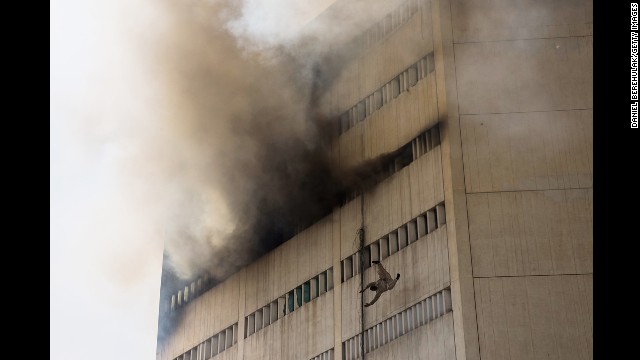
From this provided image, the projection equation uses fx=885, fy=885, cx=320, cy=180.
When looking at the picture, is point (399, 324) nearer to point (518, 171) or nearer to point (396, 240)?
point (396, 240)

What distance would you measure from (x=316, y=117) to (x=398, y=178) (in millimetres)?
3482

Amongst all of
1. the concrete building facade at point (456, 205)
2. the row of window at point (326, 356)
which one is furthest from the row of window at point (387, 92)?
the row of window at point (326, 356)

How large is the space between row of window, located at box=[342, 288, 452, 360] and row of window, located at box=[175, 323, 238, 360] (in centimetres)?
412

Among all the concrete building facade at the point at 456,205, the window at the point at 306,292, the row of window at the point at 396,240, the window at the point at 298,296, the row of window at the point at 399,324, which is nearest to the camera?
the concrete building facade at the point at 456,205

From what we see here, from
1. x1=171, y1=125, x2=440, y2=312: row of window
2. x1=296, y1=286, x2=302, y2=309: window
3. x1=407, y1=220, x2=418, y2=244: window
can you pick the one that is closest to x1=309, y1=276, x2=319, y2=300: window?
x1=296, y1=286, x2=302, y2=309: window

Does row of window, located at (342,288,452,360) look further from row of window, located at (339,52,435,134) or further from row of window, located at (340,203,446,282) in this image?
row of window, located at (339,52,435,134)

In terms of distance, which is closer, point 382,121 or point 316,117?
point 382,121

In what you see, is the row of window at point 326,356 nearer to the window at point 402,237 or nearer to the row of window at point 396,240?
the row of window at point 396,240

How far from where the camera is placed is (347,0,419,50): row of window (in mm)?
19844

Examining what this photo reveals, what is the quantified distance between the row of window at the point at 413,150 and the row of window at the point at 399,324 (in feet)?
10.2

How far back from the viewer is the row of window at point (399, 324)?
16672 millimetres
